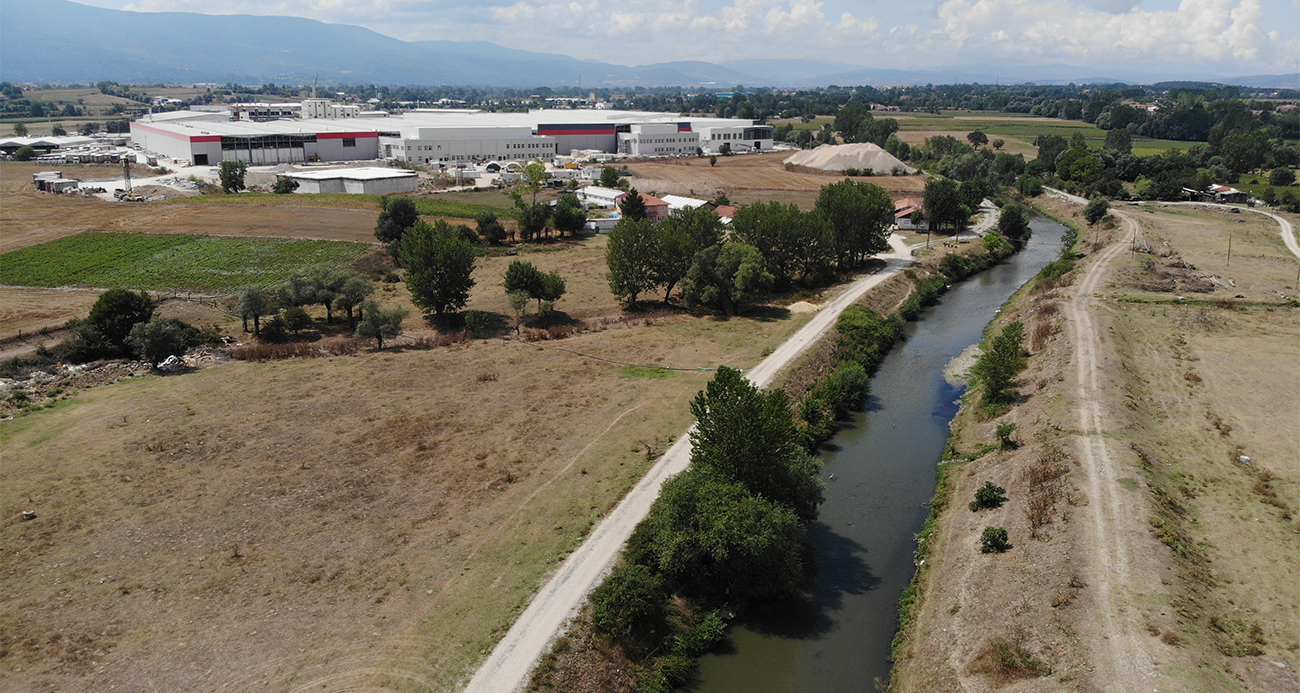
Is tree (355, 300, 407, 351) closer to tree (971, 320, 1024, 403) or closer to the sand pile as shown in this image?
tree (971, 320, 1024, 403)

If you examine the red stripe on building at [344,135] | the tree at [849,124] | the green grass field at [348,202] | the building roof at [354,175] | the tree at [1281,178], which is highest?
the tree at [849,124]

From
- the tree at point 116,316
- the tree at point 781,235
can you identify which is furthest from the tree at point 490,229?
the tree at point 116,316

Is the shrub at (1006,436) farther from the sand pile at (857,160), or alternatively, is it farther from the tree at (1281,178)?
the tree at (1281,178)

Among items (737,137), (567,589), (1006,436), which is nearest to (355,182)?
(737,137)

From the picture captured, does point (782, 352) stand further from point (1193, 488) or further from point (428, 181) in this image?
point (428, 181)

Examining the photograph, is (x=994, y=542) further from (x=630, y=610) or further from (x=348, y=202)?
(x=348, y=202)

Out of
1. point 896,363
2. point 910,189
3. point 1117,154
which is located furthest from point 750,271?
point 1117,154

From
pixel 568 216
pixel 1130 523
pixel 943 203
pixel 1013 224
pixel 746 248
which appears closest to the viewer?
pixel 1130 523
